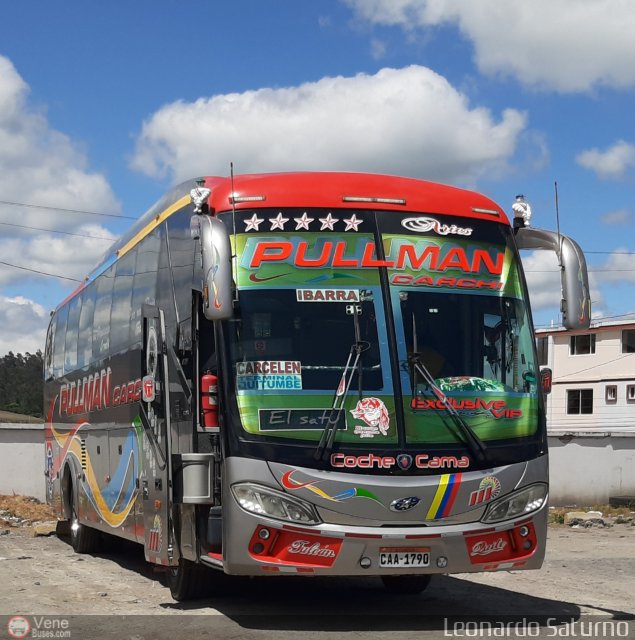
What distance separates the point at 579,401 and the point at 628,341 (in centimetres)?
423

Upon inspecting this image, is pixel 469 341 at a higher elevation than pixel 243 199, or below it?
below

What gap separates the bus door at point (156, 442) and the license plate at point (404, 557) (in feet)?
6.60

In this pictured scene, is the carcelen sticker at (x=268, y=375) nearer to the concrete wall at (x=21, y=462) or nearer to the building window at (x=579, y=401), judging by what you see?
the concrete wall at (x=21, y=462)

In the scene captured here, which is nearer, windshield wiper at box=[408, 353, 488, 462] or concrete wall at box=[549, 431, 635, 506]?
windshield wiper at box=[408, 353, 488, 462]

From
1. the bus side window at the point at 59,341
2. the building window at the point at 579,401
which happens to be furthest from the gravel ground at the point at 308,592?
the building window at the point at 579,401

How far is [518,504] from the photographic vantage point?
28.0 feet

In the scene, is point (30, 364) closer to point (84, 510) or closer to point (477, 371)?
point (84, 510)

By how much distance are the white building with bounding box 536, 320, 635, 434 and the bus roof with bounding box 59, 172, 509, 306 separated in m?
41.8

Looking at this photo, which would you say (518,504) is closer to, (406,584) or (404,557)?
(404,557)

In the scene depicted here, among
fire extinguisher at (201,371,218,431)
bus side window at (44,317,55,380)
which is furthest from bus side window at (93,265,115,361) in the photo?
fire extinguisher at (201,371,218,431)

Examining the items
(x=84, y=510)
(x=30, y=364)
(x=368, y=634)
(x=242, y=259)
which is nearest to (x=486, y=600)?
(x=368, y=634)

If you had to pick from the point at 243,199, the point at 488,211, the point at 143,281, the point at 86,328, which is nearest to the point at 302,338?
the point at 243,199

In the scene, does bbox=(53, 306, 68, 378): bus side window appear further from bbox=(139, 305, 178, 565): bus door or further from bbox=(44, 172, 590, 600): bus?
bbox=(44, 172, 590, 600): bus

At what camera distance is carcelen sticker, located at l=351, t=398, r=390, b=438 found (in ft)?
26.9
